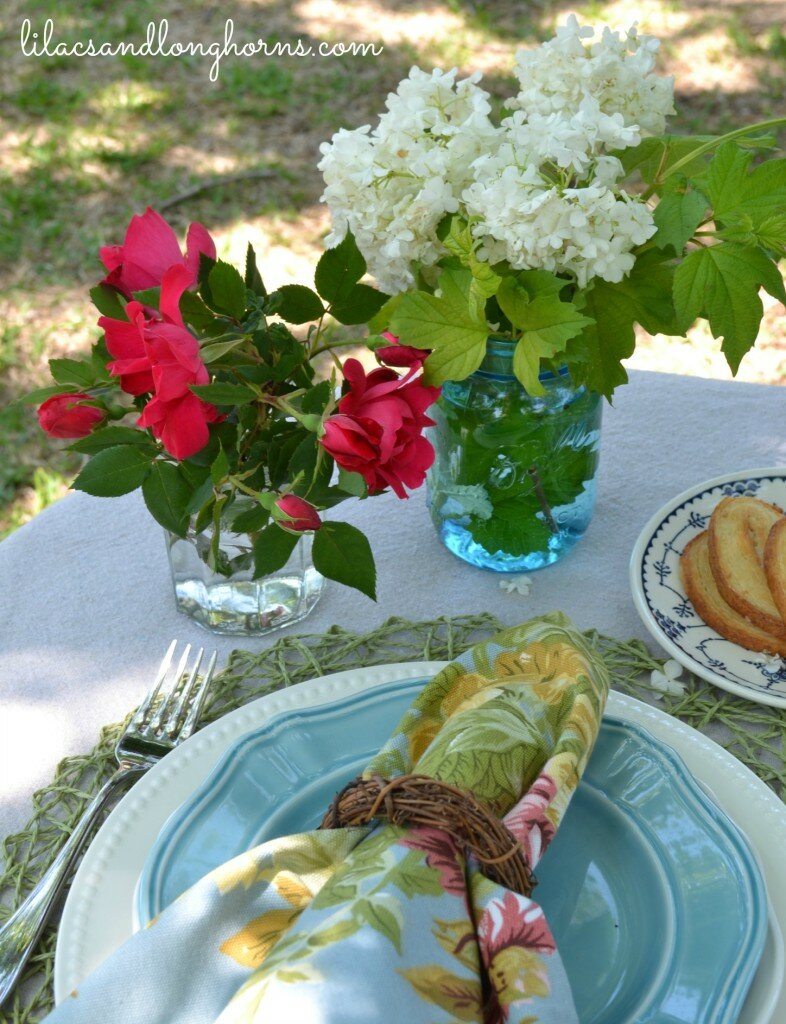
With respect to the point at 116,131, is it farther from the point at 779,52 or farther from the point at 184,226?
the point at 779,52

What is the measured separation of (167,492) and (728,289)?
1.57 feet

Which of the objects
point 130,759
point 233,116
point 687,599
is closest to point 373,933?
point 130,759

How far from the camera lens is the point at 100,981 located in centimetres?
63

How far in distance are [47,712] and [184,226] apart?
96.1 inches

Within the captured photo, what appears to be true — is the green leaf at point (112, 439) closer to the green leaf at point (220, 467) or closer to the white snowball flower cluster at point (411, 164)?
the green leaf at point (220, 467)

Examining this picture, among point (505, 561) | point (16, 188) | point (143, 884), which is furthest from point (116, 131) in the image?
point (143, 884)

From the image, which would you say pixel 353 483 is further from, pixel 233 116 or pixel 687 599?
pixel 233 116

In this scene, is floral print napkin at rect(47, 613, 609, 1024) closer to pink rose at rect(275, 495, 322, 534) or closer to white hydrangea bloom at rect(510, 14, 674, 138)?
pink rose at rect(275, 495, 322, 534)

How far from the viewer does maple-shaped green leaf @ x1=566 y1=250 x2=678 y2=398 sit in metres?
0.94

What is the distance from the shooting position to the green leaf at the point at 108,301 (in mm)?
865

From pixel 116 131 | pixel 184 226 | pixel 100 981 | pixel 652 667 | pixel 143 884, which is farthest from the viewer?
pixel 116 131

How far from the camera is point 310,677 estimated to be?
3.32 feet
